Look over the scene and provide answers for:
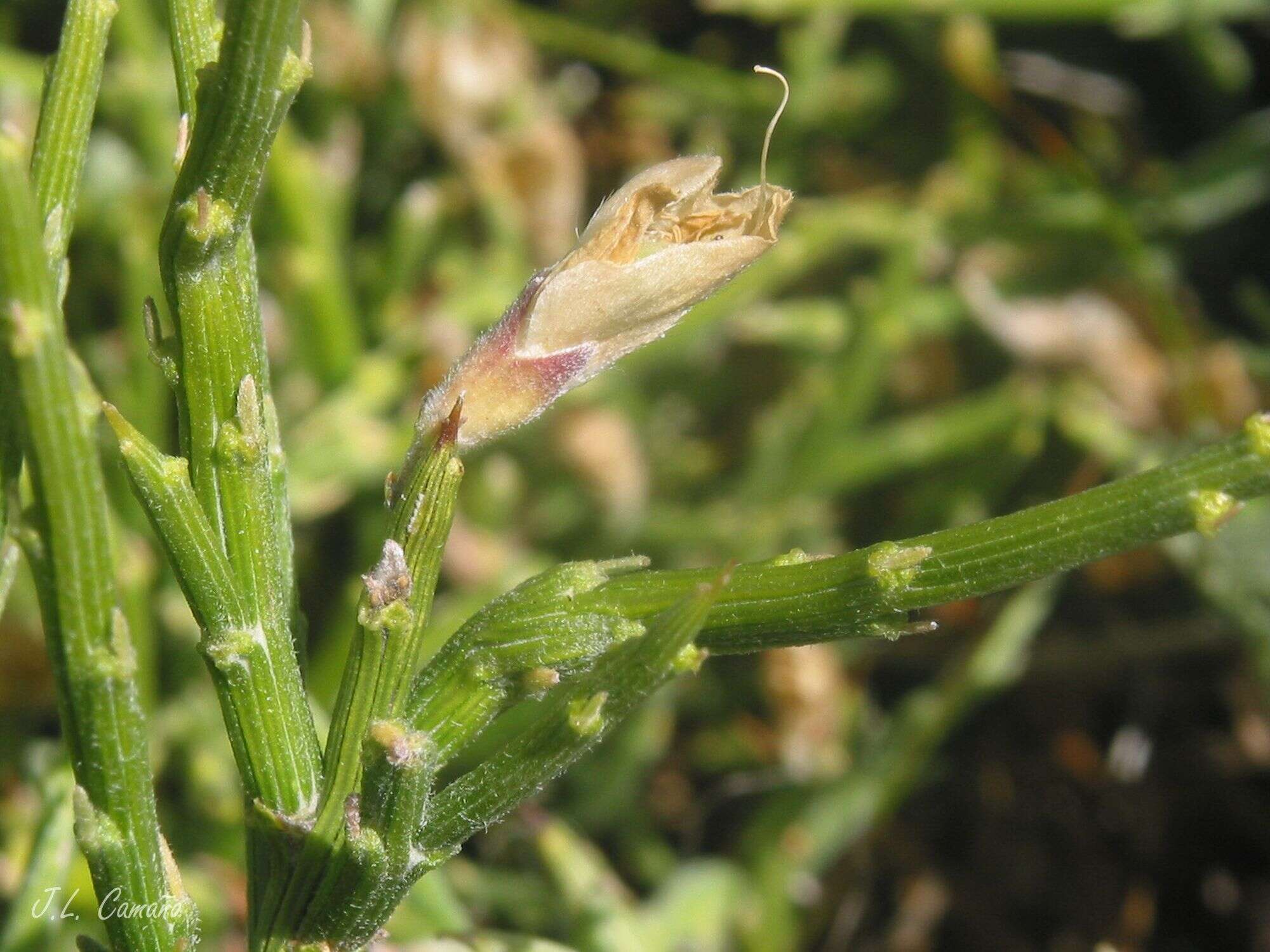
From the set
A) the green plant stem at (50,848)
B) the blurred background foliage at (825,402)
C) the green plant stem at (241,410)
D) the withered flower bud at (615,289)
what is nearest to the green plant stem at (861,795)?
the blurred background foliage at (825,402)

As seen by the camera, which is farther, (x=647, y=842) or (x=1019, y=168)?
(x=1019, y=168)

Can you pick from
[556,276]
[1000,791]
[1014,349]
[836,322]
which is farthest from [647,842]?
[556,276]

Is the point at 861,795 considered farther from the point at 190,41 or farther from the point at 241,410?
the point at 190,41

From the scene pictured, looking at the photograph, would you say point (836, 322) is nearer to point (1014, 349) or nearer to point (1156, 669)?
point (1014, 349)

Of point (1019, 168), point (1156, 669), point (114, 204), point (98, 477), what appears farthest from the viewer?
point (1019, 168)

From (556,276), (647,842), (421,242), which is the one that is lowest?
(647,842)

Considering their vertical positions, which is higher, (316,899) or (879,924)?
(316,899)

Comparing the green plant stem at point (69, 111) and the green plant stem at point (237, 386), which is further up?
the green plant stem at point (69, 111)

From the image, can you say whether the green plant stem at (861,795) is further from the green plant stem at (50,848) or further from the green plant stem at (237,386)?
the green plant stem at (237,386)
